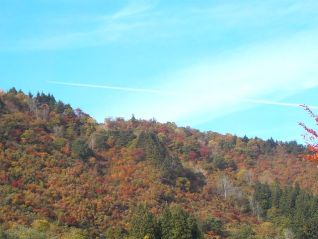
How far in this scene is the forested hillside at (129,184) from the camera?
6456 centimetres

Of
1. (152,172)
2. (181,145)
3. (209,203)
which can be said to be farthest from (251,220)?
(181,145)

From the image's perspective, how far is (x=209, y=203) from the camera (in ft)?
296

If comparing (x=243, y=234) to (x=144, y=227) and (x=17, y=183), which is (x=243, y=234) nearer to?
(x=144, y=227)

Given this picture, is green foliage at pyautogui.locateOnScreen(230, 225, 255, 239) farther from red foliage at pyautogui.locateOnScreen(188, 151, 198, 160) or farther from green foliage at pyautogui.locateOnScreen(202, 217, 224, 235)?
red foliage at pyautogui.locateOnScreen(188, 151, 198, 160)

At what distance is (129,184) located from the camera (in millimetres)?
86938

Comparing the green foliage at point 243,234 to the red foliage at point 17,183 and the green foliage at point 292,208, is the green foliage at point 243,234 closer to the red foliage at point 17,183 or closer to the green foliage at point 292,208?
the green foliage at point 292,208

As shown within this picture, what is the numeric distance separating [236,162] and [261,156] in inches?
414

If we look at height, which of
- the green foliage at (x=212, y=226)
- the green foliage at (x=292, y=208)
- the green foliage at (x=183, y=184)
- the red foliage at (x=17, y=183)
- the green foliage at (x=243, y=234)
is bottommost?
the green foliage at (x=243, y=234)

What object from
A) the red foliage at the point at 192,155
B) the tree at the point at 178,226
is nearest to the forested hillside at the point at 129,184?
the tree at the point at 178,226

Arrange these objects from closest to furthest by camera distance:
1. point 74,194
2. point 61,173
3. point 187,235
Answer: point 187,235
point 74,194
point 61,173

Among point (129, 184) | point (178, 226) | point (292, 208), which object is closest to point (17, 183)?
Answer: point (129, 184)

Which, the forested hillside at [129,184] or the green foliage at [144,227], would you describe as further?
the forested hillside at [129,184]

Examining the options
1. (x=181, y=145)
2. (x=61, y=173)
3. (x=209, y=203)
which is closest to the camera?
(x=61, y=173)

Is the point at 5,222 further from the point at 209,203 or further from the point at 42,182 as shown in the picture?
the point at 209,203
